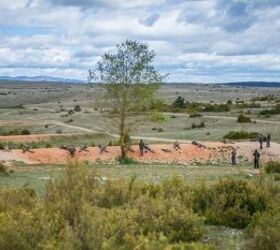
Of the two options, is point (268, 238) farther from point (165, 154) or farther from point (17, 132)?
point (17, 132)

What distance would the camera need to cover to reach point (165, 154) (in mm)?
45062

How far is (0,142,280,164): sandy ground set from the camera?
40906 mm

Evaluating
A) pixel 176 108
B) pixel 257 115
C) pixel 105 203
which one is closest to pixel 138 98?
pixel 105 203

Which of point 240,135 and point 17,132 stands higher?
point 240,135

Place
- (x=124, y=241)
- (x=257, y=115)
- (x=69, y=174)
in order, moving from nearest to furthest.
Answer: (x=124, y=241)
(x=69, y=174)
(x=257, y=115)

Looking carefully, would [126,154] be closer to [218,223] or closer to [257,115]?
[218,223]

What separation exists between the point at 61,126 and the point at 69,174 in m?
56.3

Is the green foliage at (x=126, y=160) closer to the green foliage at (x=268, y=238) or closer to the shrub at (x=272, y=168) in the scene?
the shrub at (x=272, y=168)

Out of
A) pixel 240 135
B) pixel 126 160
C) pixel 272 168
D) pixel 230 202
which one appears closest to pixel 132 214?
pixel 230 202

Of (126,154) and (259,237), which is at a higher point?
(259,237)

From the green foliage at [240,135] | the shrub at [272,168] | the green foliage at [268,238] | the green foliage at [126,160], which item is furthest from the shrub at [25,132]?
the green foliage at [268,238]

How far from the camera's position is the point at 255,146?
49.5 meters

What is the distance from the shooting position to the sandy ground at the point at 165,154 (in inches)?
1610

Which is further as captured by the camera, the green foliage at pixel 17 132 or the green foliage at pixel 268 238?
the green foliage at pixel 17 132
